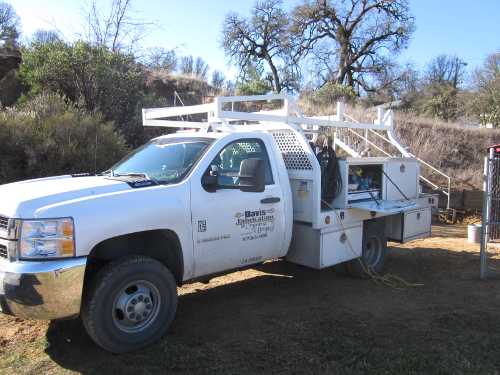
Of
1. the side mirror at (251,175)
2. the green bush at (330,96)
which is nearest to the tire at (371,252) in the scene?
the side mirror at (251,175)

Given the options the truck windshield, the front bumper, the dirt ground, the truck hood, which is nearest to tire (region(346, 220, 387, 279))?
the dirt ground

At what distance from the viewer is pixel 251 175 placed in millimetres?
4738

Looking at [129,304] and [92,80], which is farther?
[92,80]

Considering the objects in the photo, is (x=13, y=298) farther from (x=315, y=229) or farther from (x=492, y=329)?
(x=492, y=329)

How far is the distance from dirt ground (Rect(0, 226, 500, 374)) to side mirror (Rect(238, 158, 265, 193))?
1.41 meters

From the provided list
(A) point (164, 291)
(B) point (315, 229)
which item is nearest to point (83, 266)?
(A) point (164, 291)

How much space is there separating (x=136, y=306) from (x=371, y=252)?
3965 mm

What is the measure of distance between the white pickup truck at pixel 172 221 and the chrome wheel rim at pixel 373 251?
3.8 inches

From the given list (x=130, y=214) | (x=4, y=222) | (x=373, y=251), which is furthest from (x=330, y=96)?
(x=4, y=222)

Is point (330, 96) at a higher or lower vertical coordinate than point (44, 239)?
higher

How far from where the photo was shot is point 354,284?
256 inches

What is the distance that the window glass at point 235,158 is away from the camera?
5.00 meters

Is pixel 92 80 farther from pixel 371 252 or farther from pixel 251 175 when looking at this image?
pixel 251 175

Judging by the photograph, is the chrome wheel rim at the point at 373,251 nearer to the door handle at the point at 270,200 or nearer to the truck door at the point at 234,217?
the truck door at the point at 234,217
